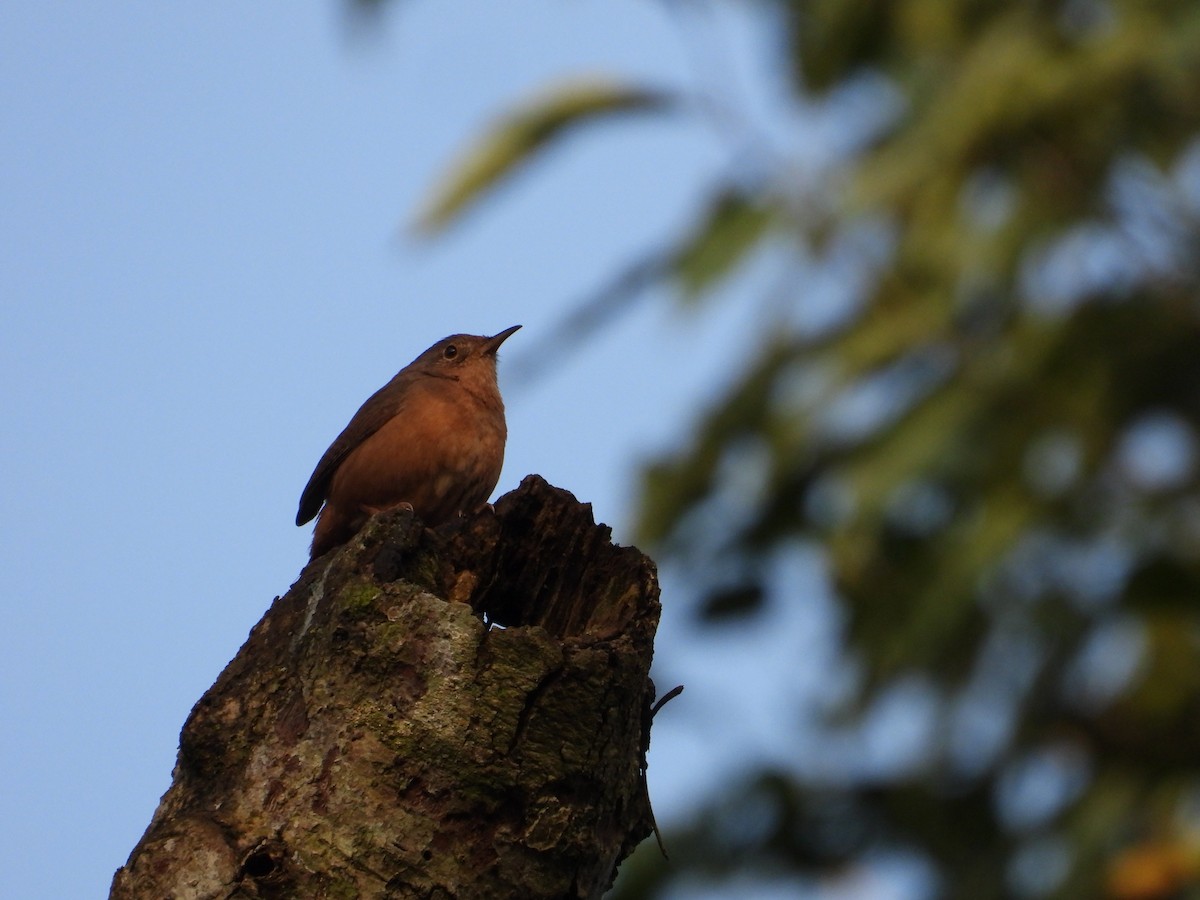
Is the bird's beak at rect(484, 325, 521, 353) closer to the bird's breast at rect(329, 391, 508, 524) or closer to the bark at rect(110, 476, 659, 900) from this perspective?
the bird's breast at rect(329, 391, 508, 524)

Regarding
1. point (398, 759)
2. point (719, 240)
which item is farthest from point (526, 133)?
point (398, 759)

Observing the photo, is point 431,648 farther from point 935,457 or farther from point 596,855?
point 935,457

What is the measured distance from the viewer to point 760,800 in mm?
7664

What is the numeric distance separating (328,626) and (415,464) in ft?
9.99

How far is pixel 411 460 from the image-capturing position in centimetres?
733

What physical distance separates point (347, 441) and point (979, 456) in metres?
2.73

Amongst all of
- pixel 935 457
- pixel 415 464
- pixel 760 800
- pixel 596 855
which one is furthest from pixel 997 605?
pixel 596 855

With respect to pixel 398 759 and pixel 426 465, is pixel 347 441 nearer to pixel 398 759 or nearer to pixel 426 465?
pixel 426 465

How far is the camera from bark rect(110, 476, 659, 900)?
3971 millimetres

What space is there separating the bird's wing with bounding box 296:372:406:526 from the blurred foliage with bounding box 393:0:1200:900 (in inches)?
35.8

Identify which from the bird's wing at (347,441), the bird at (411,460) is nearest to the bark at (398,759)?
the bird at (411,460)

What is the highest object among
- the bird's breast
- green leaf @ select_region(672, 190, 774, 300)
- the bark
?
green leaf @ select_region(672, 190, 774, 300)

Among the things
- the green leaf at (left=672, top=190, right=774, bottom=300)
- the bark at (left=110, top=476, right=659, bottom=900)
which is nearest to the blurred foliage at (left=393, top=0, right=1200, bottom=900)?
the green leaf at (left=672, top=190, right=774, bottom=300)

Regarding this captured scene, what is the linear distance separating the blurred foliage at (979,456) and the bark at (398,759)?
9.90ft
